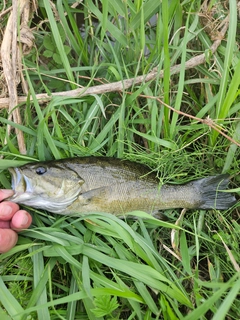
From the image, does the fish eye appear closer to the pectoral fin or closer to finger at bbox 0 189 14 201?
finger at bbox 0 189 14 201

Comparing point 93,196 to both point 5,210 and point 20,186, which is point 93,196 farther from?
point 5,210

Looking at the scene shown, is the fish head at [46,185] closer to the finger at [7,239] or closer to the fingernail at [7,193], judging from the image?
the fingernail at [7,193]

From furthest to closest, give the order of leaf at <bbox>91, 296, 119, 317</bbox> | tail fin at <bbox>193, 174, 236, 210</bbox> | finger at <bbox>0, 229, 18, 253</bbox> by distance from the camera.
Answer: tail fin at <bbox>193, 174, 236, 210</bbox>, finger at <bbox>0, 229, 18, 253</bbox>, leaf at <bbox>91, 296, 119, 317</bbox>

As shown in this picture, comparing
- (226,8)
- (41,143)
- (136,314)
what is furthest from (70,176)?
(226,8)

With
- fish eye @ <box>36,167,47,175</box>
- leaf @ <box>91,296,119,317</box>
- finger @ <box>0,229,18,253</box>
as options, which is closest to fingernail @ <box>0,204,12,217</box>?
finger @ <box>0,229,18,253</box>

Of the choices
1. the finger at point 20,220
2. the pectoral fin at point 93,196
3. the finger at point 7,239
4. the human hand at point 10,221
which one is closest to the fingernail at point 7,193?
the human hand at point 10,221

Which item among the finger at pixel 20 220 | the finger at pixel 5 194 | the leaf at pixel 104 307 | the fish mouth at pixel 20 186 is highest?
the fish mouth at pixel 20 186
